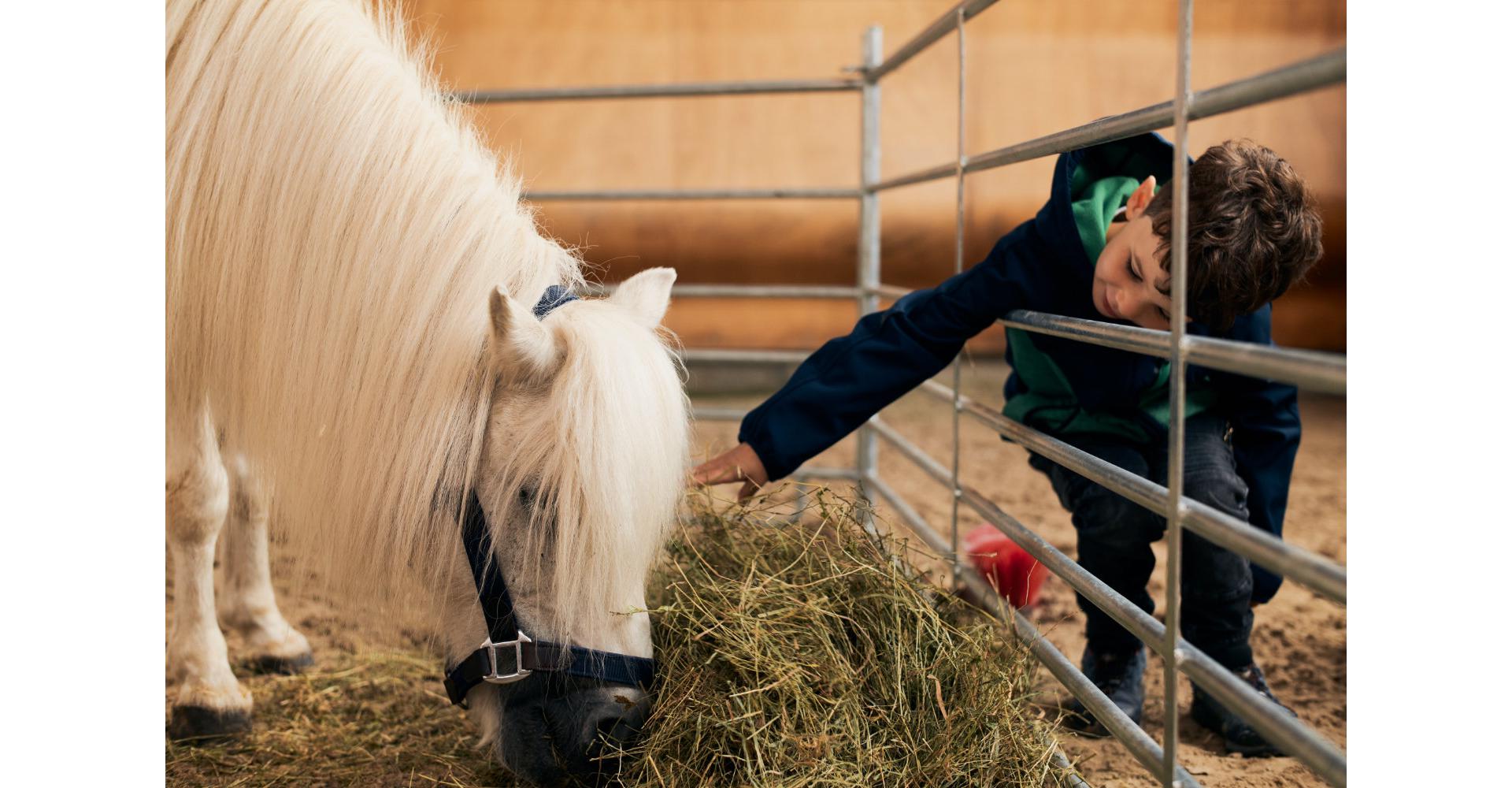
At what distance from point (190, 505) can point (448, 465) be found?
91 cm

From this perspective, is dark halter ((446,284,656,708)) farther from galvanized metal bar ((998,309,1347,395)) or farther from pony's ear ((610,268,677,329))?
galvanized metal bar ((998,309,1347,395))

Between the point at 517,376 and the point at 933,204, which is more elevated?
the point at 933,204

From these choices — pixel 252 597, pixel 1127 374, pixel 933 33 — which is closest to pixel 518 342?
pixel 1127 374

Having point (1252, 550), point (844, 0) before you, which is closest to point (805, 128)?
point (844, 0)

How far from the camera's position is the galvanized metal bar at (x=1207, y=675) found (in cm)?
89

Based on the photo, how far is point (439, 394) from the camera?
1346 mm

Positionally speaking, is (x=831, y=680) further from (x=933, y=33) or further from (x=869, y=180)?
(x=869, y=180)

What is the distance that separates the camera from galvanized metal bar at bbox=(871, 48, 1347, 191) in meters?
0.88

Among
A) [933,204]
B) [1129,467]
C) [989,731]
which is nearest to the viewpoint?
[989,731]

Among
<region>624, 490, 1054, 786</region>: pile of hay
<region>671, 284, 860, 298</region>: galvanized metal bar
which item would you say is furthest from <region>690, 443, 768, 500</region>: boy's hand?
<region>671, 284, 860, 298</region>: galvanized metal bar

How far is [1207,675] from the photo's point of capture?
109cm

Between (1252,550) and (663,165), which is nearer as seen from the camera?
(1252,550)

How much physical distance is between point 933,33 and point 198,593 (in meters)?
1.85
